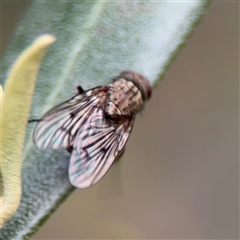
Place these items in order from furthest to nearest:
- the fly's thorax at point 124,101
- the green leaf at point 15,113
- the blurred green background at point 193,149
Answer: the blurred green background at point 193,149, the fly's thorax at point 124,101, the green leaf at point 15,113

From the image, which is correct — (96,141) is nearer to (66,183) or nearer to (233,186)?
(66,183)

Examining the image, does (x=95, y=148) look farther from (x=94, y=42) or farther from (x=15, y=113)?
(x=15, y=113)

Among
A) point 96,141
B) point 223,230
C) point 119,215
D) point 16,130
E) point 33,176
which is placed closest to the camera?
point 16,130

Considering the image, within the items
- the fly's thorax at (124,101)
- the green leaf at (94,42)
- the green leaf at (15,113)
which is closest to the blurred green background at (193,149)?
the fly's thorax at (124,101)

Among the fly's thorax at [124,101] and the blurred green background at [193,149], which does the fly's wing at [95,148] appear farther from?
the blurred green background at [193,149]

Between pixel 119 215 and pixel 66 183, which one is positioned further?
pixel 119 215

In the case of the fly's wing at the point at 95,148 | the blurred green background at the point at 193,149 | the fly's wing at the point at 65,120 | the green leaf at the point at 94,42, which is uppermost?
the green leaf at the point at 94,42

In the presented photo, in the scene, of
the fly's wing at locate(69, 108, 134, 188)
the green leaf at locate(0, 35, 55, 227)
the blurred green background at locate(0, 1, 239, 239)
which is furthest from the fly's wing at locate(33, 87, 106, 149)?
the blurred green background at locate(0, 1, 239, 239)

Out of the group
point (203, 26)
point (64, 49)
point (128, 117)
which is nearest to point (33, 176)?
point (64, 49)
